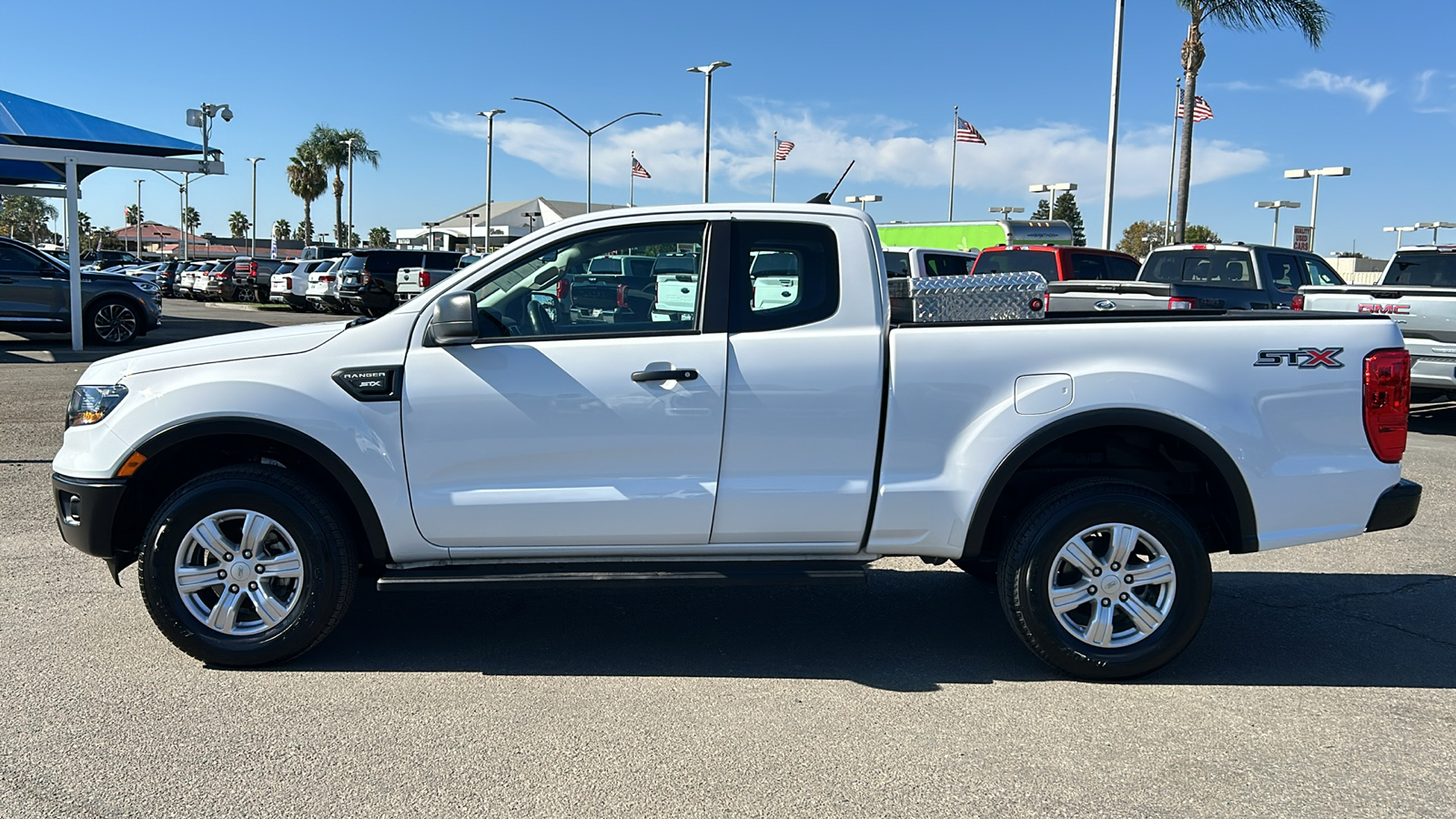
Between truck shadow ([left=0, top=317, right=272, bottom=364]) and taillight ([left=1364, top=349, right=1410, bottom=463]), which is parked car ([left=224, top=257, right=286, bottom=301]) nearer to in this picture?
truck shadow ([left=0, top=317, right=272, bottom=364])

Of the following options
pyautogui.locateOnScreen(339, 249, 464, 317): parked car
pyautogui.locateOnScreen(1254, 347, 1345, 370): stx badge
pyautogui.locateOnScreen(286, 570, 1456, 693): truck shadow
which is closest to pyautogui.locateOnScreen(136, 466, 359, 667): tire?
pyautogui.locateOnScreen(286, 570, 1456, 693): truck shadow

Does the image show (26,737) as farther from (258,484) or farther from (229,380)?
(229,380)

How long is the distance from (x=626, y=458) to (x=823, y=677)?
117 cm

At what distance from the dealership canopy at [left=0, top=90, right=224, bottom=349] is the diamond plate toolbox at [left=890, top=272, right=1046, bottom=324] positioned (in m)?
15.8

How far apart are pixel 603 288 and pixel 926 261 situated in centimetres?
1339

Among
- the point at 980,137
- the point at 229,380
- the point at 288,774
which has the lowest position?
the point at 288,774

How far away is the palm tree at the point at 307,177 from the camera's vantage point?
75.6 m

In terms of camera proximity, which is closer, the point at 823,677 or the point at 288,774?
the point at 288,774

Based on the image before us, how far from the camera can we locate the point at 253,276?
3834cm

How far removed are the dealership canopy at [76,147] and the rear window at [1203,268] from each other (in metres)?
14.5

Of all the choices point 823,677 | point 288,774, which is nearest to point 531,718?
point 288,774

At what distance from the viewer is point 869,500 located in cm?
438

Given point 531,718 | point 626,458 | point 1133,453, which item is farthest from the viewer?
point 1133,453

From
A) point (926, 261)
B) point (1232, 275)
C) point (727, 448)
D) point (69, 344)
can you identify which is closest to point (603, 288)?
point (727, 448)
